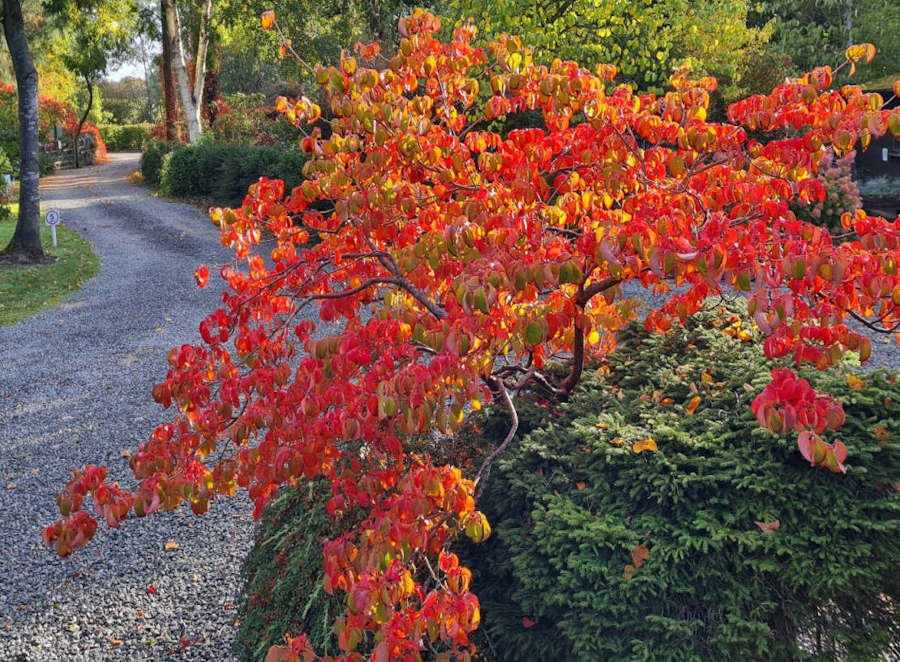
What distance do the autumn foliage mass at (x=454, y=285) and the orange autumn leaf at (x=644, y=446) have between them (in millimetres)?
512

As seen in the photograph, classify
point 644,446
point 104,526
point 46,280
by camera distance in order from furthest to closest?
point 46,280, point 104,526, point 644,446

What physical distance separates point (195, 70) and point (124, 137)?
→ 20.7 m

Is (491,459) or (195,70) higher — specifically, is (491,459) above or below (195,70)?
below

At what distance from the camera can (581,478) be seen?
2680 mm

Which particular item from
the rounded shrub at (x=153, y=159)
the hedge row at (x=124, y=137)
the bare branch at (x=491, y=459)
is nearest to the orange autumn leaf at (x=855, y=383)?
the bare branch at (x=491, y=459)

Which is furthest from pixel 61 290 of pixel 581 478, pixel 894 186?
pixel 894 186

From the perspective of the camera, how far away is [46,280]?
11.3 metres

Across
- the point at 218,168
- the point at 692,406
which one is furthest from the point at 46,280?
the point at 692,406

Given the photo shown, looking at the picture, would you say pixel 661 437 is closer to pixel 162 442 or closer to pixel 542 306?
pixel 542 306

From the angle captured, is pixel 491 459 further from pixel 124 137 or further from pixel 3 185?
pixel 124 137

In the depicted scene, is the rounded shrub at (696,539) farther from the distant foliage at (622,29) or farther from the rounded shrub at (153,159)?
the rounded shrub at (153,159)

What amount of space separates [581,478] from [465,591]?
2.44 feet

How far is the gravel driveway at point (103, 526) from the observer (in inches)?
142

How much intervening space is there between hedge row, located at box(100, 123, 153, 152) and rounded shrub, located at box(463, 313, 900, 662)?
40291 mm
